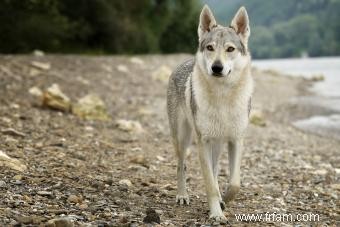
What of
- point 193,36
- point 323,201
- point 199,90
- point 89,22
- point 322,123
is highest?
point 193,36

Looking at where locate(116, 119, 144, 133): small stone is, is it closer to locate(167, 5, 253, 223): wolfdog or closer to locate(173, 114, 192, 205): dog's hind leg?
locate(173, 114, 192, 205): dog's hind leg

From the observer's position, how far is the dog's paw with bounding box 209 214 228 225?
6145mm

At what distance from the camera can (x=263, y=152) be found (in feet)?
39.6

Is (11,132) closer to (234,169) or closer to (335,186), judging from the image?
(234,169)

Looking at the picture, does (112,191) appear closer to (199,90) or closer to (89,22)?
(199,90)

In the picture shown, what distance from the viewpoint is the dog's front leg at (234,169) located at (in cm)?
670

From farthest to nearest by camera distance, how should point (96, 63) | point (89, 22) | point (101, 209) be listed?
point (89, 22) < point (96, 63) < point (101, 209)

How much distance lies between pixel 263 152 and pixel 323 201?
4238mm

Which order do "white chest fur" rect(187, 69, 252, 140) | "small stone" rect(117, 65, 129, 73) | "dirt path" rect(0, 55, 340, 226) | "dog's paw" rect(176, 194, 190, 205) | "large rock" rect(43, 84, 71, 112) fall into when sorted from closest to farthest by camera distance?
"dirt path" rect(0, 55, 340, 226)
"white chest fur" rect(187, 69, 252, 140)
"dog's paw" rect(176, 194, 190, 205)
"large rock" rect(43, 84, 71, 112)
"small stone" rect(117, 65, 129, 73)

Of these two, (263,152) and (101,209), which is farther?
(263,152)

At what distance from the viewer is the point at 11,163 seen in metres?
7.36

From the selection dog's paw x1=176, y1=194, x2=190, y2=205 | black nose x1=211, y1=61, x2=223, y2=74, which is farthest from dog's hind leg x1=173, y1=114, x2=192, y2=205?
black nose x1=211, y1=61, x2=223, y2=74

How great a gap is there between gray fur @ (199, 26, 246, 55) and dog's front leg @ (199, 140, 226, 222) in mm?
1277

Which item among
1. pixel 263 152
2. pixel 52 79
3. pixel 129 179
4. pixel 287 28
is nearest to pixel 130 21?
pixel 52 79
